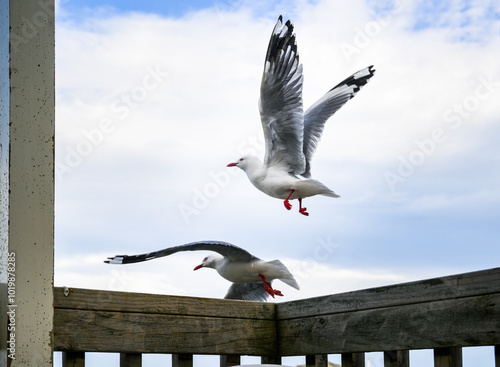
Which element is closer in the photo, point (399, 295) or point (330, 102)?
point (399, 295)

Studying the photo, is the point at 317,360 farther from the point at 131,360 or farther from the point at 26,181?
the point at 26,181

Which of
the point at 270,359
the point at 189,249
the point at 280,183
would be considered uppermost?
the point at 280,183

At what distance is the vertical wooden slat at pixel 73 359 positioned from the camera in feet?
4.18

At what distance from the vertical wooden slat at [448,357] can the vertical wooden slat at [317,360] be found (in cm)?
28

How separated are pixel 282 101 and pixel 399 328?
3.05 feet

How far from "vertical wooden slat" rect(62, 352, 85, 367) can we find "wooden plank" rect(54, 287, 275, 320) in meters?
0.09

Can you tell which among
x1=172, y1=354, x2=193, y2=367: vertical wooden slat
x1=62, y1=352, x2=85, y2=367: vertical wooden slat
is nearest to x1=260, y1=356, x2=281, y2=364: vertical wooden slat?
x1=172, y1=354, x2=193, y2=367: vertical wooden slat

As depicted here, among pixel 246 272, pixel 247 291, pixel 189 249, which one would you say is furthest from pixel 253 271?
pixel 189 249

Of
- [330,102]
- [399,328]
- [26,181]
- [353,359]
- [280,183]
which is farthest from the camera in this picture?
[330,102]

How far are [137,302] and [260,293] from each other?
67 centimetres

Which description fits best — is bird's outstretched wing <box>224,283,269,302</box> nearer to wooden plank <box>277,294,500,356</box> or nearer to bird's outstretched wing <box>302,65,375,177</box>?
wooden plank <box>277,294,500,356</box>

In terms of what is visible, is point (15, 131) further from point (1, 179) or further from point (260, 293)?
point (260, 293)

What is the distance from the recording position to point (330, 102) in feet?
8.01

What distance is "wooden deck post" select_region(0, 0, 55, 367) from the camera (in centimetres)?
107
